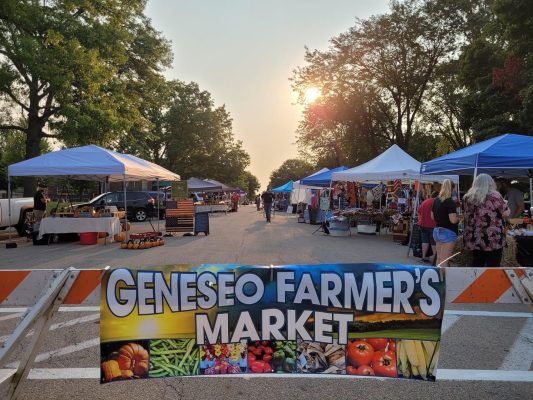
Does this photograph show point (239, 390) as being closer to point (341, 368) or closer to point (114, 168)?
point (341, 368)

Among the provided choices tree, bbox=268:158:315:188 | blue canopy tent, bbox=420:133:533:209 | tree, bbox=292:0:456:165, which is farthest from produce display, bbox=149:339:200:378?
tree, bbox=268:158:315:188

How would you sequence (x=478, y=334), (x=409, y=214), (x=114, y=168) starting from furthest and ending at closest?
(x=409, y=214), (x=114, y=168), (x=478, y=334)

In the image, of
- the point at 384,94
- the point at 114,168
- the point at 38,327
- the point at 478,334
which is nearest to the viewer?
the point at 38,327

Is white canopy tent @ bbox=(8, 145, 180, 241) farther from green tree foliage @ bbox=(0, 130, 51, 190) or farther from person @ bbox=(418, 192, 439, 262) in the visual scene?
green tree foliage @ bbox=(0, 130, 51, 190)

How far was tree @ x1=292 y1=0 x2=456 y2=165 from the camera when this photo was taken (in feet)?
103

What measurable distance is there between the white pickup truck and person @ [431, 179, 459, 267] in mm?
14722

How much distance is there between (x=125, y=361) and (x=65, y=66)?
22.0 metres

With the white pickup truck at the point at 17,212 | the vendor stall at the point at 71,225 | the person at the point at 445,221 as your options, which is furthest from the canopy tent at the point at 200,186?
the person at the point at 445,221

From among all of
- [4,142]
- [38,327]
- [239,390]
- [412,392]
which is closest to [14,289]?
[38,327]

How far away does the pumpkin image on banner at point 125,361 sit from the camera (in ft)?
9.44

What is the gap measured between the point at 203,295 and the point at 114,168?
1127cm

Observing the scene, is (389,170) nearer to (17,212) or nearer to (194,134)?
(17,212)

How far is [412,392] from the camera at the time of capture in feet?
11.9

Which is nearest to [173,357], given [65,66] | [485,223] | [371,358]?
[371,358]
